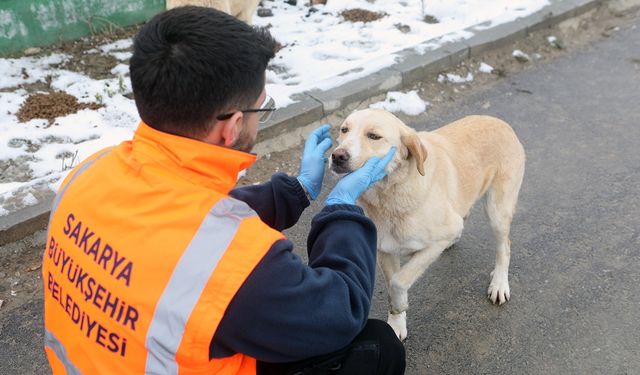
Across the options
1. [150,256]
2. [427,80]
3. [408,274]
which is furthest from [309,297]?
[427,80]

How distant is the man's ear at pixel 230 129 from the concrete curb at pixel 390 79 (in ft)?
8.14

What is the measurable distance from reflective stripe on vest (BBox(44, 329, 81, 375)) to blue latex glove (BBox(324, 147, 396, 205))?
1.08 meters

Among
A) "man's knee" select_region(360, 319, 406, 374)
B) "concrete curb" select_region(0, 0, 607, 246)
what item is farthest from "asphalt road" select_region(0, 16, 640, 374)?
"man's knee" select_region(360, 319, 406, 374)

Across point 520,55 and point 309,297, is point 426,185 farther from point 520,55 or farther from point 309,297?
point 520,55

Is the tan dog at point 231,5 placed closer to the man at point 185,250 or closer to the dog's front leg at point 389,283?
the dog's front leg at point 389,283

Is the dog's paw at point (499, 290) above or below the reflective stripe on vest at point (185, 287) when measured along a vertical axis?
below

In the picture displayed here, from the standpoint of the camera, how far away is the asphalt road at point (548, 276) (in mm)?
2953

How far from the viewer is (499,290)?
3297mm

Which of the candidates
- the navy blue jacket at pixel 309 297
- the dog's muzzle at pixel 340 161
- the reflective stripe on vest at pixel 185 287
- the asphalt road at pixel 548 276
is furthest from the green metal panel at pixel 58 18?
the reflective stripe on vest at pixel 185 287

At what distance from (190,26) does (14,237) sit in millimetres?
2726

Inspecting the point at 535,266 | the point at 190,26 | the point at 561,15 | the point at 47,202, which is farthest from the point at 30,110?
the point at 561,15

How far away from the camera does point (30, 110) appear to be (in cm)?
486

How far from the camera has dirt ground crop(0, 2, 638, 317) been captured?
3.42 metres

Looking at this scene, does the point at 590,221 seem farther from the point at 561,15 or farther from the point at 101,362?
the point at 561,15
